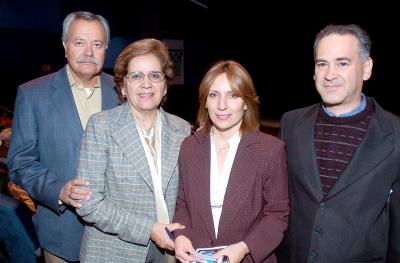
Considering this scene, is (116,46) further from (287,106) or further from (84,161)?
(287,106)

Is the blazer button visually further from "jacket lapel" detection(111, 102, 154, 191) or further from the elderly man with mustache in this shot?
the elderly man with mustache

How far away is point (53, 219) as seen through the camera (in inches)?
85.6

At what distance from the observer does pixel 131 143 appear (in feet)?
6.32

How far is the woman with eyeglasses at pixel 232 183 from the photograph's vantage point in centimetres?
180

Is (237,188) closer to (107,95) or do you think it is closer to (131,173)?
(131,173)

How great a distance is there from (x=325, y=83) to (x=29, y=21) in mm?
6351

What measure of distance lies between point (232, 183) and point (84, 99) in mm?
1070

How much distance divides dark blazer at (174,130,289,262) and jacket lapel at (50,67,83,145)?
0.74 meters

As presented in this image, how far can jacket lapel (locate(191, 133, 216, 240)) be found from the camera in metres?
1.83

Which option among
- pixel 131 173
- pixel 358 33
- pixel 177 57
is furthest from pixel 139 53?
pixel 177 57

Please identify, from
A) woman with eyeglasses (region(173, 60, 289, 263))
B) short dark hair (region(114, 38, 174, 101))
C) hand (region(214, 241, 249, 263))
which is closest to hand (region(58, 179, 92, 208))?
woman with eyeglasses (region(173, 60, 289, 263))

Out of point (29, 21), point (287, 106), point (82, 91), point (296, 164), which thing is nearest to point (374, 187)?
point (296, 164)

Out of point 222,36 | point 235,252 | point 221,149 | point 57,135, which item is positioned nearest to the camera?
point 235,252

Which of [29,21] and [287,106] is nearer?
[29,21]
